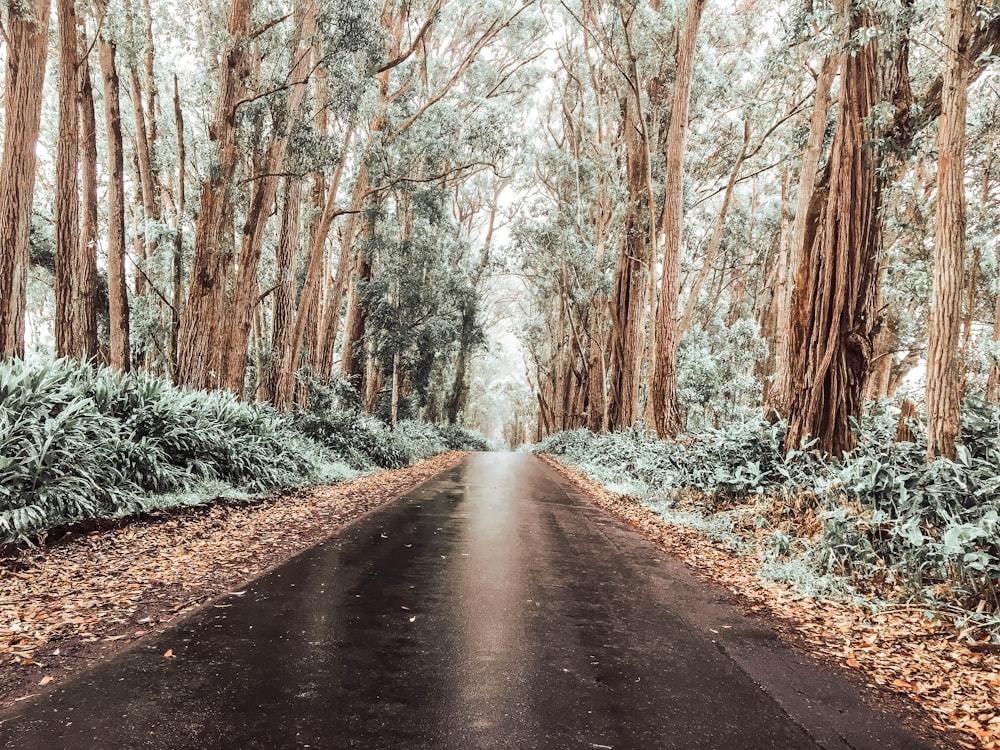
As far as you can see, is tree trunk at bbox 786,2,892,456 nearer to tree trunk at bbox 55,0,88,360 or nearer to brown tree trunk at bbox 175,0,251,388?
brown tree trunk at bbox 175,0,251,388

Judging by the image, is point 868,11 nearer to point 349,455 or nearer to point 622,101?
point 622,101

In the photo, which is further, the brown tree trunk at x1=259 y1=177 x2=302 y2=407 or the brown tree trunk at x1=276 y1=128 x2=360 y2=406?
the brown tree trunk at x1=259 y1=177 x2=302 y2=407

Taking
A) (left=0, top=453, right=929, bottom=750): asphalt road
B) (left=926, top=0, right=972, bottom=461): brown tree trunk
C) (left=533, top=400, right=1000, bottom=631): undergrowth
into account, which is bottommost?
(left=0, top=453, right=929, bottom=750): asphalt road

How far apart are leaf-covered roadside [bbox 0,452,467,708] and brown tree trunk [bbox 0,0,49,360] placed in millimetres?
3802

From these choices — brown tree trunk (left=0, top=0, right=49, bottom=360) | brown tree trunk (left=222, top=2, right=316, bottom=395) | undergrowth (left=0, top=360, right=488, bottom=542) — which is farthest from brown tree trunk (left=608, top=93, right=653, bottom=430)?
brown tree trunk (left=0, top=0, right=49, bottom=360)

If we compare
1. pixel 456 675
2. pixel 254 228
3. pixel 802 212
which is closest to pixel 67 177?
pixel 254 228

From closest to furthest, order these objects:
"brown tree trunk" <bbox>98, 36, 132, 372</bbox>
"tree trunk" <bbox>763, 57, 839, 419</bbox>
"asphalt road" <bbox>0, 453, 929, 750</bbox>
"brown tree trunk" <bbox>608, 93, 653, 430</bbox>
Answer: "asphalt road" <bbox>0, 453, 929, 750</bbox>
"tree trunk" <bbox>763, 57, 839, 419</bbox>
"brown tree trunk" <bbox>98, 36, 132, 372</bbox>
"brown tree trunk" <bbox>608, 93, 653, 430</bbox>

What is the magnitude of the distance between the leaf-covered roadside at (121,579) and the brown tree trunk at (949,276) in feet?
19.9

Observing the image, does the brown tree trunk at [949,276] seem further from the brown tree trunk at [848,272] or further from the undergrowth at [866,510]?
the brown tree trunk at [848,272]

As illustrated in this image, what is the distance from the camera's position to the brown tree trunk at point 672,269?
1364cm

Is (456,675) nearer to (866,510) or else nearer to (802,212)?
(866,510)

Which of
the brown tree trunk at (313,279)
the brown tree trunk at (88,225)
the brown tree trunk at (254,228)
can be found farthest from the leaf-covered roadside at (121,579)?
the brown tree trunk at (254,228)

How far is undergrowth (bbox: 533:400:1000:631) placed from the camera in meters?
4.60

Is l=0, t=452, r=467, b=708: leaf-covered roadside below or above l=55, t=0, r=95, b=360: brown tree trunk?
below
